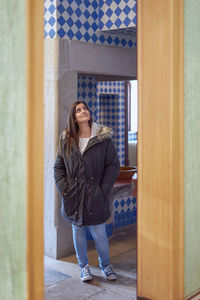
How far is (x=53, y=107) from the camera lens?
4680 mm

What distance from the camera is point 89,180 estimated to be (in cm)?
404

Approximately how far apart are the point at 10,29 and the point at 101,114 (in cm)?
579

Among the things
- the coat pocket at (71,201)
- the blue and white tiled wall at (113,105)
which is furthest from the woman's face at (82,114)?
the blue and white tiled wall at (113,105)

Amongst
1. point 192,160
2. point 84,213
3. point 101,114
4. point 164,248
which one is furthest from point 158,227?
point 101,114

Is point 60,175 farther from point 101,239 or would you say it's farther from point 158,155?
point 158,155

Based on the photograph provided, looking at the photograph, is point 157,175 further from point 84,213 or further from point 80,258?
point 80,258

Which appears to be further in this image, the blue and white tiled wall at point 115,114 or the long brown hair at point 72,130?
the blue and white tiled wall at point 115,114

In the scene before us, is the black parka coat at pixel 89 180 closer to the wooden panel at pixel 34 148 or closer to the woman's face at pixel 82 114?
the woman's face at pixel 82 114

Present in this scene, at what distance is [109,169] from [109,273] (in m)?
0.95

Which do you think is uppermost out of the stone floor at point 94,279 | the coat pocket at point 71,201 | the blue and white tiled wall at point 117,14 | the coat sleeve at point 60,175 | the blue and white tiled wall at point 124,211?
the blue and white tiled wall at point 117,14

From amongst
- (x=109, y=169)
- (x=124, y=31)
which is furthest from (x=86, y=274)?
(x=124, y=31)

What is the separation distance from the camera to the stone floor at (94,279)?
3760 mm

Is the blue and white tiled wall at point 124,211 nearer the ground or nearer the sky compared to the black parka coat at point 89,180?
nearer the ground

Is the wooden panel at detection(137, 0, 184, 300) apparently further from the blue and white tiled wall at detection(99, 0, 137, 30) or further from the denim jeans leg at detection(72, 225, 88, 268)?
the blue and white tiled wall at detection(99, 0, 137, 30)
